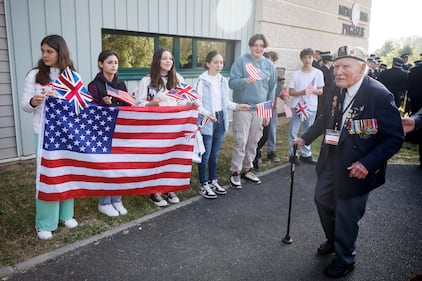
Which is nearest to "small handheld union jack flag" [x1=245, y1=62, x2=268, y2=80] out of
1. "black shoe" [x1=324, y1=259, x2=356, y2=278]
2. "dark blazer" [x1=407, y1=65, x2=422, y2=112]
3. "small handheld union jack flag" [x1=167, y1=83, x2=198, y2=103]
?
"small handheld union jack flag" [x1=167, y1=83, x2=198, y2=103]

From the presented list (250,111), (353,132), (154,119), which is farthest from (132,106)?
(353,132)

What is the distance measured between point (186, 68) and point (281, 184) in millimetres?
4281

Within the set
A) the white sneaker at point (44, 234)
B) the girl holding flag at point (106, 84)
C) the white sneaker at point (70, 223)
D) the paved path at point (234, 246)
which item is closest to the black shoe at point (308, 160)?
the paved path at point (234, 246)

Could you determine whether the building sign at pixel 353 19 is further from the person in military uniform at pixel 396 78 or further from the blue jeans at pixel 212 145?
the blue jeans at pixel 212 145

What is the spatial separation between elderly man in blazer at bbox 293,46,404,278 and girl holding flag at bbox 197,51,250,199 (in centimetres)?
181

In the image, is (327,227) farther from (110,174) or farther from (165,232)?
(110,174)

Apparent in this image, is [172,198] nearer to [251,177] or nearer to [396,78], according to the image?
[251,177]

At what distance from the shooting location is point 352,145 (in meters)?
3.08

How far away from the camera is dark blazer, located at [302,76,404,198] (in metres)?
2.92

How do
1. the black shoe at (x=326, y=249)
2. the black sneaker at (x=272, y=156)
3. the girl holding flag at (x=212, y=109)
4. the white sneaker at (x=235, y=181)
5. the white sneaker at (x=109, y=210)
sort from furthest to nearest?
the black sneaker at (x=272, y=156) → the white sneaker at (x=235, y=181) → the girl holding flag at (x=212, y=109) → the white sneaker at (x=109, y=210) → the black shoe at (x=326, y=249)

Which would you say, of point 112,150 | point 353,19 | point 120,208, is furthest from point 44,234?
point 353,19

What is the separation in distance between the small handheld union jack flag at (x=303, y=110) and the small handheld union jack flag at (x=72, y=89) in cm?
423

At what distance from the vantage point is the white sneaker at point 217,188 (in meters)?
5.25

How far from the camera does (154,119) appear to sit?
167 inches
